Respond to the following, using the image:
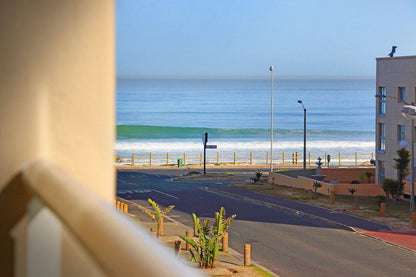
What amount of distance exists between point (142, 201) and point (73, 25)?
A: 33.9 meters

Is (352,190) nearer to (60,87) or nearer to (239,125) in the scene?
(60,87)

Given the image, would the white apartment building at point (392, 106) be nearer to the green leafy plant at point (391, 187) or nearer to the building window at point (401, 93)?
the building window at point (401, 93)

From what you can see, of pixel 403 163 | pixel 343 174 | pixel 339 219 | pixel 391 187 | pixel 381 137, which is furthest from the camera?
pixel 343 174

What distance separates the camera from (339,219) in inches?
1178

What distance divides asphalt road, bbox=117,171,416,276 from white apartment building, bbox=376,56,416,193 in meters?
11.1

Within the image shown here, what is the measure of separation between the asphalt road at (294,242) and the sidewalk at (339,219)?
0.48 metres

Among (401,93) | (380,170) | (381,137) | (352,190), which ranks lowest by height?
(352,190)

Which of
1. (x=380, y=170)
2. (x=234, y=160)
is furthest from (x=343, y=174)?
(x=234, y=160)

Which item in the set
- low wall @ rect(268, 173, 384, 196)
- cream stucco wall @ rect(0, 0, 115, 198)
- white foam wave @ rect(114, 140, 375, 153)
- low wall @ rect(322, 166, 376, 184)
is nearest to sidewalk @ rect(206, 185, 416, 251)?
low wall @ rect(268, 173, 384, 196)

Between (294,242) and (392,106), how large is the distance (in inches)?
748

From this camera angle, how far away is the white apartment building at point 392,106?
39994mm

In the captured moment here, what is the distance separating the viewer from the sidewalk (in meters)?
25.8

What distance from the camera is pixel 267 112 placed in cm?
15462

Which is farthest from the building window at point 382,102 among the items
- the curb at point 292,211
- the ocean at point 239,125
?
the ocean at point 239,125
